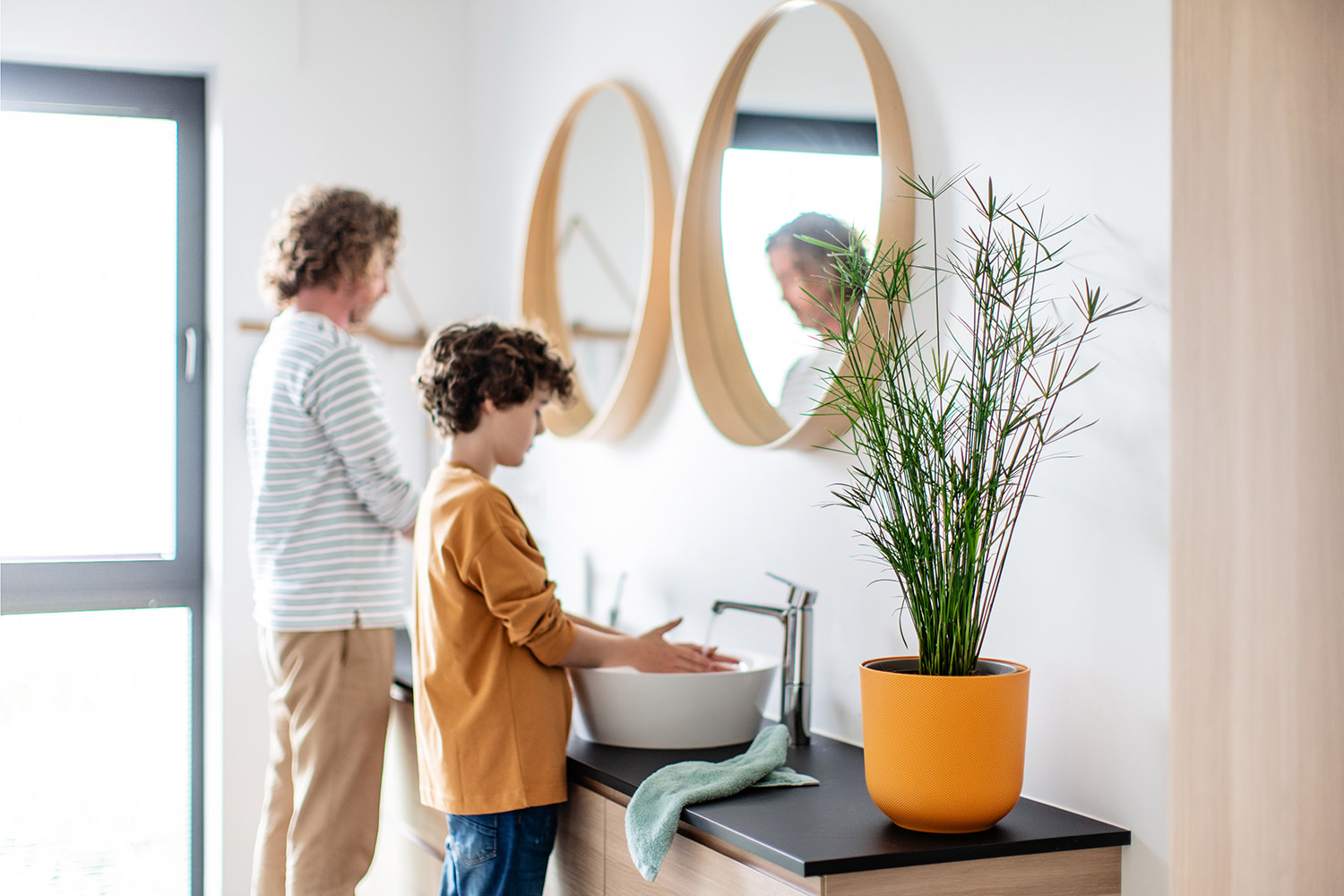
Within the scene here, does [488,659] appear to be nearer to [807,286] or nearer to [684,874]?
[684,874]

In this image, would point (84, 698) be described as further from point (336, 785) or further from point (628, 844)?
point (628, 844)

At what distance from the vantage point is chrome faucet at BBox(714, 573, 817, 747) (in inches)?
61.8

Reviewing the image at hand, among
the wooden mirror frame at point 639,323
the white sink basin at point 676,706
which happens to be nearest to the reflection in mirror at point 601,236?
the wooden mirror frame at point 639,323

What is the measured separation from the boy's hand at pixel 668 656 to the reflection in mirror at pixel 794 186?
1.13 feet

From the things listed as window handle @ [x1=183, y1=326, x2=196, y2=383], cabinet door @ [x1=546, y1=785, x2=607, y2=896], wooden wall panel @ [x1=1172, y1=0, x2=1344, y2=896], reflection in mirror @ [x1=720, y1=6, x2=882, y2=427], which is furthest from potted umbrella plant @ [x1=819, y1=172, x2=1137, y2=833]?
window handle @ [x1=183, y1=326, x2=196, y2=383]

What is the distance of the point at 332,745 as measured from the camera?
6.13 ft

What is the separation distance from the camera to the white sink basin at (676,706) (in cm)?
153

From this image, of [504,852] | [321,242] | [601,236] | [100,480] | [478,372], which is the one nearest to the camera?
[504,852]

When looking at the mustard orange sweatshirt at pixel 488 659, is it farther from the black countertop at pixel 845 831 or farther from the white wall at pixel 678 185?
the white wall at pixel 678 185

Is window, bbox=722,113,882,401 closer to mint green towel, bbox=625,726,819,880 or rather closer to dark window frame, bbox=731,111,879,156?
dark window frame, bbox=731,111,879,156

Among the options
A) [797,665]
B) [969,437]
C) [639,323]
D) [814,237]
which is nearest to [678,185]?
[639,323]

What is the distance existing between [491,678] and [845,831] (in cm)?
51

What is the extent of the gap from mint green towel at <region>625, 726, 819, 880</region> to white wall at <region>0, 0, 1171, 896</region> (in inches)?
8.8

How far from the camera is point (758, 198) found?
176cm
